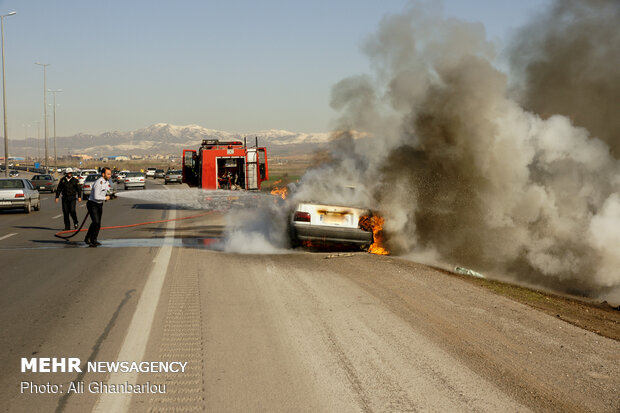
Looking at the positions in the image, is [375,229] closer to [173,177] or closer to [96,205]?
[96,205]

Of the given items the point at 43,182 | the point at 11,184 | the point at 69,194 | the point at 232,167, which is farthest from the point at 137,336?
the point at 43,182

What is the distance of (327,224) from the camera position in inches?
466

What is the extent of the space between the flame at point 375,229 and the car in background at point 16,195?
1813 cm

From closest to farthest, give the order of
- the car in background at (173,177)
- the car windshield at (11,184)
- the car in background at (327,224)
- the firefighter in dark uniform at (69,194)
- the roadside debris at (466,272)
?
the roadside debris at (466,272) → the car in background at (327,224) → the firefighter in dark uniform at (69,194) → the car windshield at (11,184) → the car in background at (173,177)

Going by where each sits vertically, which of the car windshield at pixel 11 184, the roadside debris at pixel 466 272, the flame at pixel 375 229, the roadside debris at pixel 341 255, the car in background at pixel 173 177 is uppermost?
the car in background at pixel 173 177

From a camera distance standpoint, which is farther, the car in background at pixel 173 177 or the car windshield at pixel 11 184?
the car in background at pixel 173 177

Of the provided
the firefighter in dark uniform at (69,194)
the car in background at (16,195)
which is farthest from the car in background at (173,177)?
the firefighter in dark uniform at (69,194)

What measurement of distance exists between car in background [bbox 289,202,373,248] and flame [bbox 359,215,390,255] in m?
0.15

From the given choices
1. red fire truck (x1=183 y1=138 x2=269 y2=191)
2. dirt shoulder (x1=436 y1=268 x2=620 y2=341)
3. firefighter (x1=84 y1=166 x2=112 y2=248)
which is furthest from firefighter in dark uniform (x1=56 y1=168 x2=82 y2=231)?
dirt shoulder (x1=436 y1=268 x2=620 y2=341)

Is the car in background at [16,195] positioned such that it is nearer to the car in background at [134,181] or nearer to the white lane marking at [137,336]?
the white lane marking at [137,336]

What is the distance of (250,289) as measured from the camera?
8.70 metres

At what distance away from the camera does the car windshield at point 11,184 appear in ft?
83.9

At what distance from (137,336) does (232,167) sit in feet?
71.9

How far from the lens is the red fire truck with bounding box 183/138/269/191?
27406 mm
